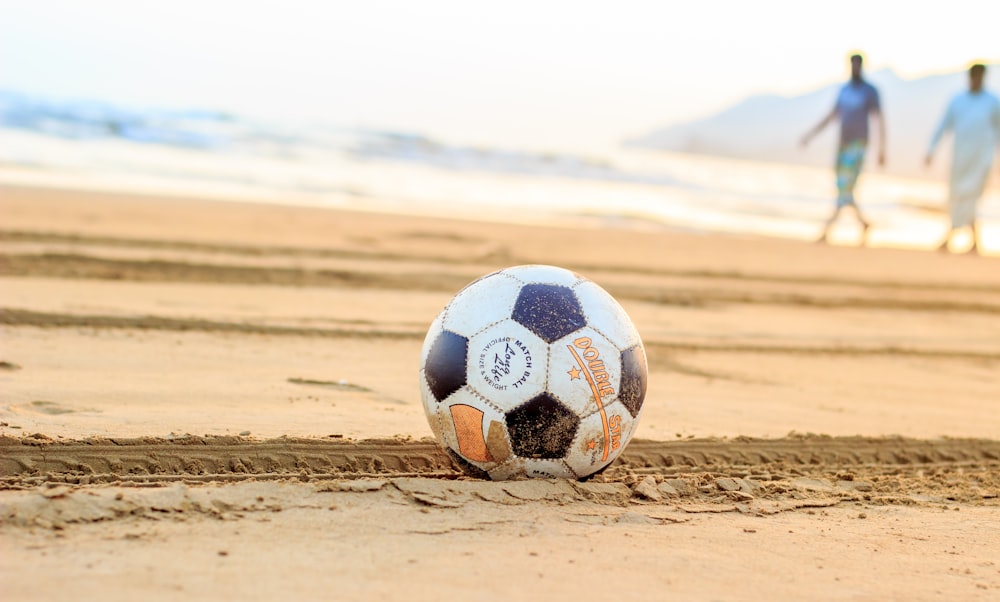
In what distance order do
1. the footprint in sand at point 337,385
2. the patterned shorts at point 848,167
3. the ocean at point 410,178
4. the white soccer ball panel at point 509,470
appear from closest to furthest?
1. the white soccer ball panel at point 509,470
2. the footprint in sand at point 337,385
3. the patterned shorts at point 848,167
4. the ocean at point 410,178

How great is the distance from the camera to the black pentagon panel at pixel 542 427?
3.50 meters

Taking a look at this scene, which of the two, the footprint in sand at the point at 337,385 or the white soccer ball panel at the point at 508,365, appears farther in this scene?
the footprint in sand at the point at 337,385

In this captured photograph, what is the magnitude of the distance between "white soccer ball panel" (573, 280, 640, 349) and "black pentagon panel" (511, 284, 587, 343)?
0.04 meters

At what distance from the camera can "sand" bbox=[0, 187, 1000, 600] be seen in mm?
2936

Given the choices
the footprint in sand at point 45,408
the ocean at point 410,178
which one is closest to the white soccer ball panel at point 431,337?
the footprint in sand at point 45,408

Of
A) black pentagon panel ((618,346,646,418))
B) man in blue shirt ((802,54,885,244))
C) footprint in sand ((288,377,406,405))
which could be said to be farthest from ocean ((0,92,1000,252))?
black pentagon panel ((618,346,646,418))

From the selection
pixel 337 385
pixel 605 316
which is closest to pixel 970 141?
pixel 337 385

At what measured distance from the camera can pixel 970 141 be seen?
543 inches

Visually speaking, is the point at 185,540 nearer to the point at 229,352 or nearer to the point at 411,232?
the point at 229,352

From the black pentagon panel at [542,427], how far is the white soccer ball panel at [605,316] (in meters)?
0.35

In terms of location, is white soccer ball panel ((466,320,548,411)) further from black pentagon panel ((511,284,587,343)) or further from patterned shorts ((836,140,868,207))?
patterned shorts ((836,140,868,207))

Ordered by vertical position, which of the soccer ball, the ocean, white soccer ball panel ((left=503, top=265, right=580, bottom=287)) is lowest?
the soccer ball

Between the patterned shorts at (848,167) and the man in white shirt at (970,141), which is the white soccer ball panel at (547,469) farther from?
the patterned shorts at (848,167)

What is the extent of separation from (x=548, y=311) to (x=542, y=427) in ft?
1.37
